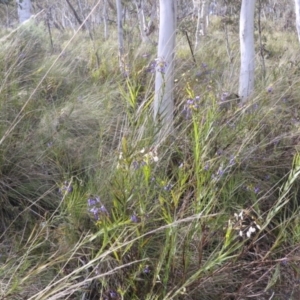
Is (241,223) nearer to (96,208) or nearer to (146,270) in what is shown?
(146,270)

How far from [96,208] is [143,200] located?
0.65ft

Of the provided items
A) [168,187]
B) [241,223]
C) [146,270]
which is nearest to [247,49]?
[168,187]

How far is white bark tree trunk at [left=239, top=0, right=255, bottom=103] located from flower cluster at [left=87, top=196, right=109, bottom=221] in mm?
2302

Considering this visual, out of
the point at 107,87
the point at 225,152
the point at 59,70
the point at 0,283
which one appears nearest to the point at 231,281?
the point at 225,152

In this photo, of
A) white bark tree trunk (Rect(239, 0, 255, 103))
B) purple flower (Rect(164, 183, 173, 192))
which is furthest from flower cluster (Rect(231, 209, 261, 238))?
white bark tree trunk (Rect(239, 0, 255, 103))

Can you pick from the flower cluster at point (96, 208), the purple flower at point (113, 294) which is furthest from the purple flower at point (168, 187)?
the purple flower at point (113, 294)

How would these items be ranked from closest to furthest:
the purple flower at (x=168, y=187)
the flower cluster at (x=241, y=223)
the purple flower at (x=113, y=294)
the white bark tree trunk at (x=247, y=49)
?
the flower cluster at (x=241, y=223), the purple flower at (x=113, y=294), the purple flower at (x=168, y=187), the white bark tree trunk at (x=247, y=49)

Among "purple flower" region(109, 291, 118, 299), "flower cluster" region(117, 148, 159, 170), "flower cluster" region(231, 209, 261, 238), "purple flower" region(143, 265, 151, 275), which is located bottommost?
"purple flower" region(109, 291, 118, 299)

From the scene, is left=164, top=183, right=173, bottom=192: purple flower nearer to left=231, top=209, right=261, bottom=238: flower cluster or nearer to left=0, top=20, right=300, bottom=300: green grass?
left=0, top=20, right=300, bottom=300: green grass

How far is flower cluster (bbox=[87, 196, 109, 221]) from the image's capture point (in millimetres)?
1679

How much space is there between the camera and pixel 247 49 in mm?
4141

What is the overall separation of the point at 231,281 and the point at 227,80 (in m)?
2.81

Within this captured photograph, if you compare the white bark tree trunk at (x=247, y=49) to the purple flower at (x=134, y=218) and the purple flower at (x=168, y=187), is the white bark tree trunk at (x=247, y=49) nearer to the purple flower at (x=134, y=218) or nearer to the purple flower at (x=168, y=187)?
the purple flower at (x=168, y=187)

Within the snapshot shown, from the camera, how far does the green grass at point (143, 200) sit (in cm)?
167
